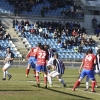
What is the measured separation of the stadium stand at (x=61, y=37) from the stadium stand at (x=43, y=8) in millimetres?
2232

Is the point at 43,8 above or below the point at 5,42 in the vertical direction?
above

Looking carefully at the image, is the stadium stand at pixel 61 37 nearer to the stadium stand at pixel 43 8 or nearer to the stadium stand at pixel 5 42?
→ the stadium stand at pixel 5 42

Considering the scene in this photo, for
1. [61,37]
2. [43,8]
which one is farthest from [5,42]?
[43,8]

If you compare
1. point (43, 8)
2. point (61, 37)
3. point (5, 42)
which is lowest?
point (5, 42)

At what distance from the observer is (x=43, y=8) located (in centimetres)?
5788

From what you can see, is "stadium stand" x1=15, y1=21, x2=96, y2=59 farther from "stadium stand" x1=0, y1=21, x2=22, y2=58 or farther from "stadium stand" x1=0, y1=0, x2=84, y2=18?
"stadium stand" x1=0, y1=0, x2=84, y2=18

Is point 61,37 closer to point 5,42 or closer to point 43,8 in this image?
point 43,8

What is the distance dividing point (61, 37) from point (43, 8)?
562 centimetres

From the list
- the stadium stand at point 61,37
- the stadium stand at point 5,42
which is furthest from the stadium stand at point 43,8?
the stadium stand at point 5,42

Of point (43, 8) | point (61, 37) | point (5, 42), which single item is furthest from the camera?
point (43, 8)

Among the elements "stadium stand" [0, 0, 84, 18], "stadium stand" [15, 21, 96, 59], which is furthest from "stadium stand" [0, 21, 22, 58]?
"stadium stand" [0, 0, 84, 18]

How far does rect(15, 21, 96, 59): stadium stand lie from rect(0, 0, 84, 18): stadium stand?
2.23 m

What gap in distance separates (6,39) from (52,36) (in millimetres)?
6197

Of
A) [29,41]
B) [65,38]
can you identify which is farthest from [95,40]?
[29,41]
